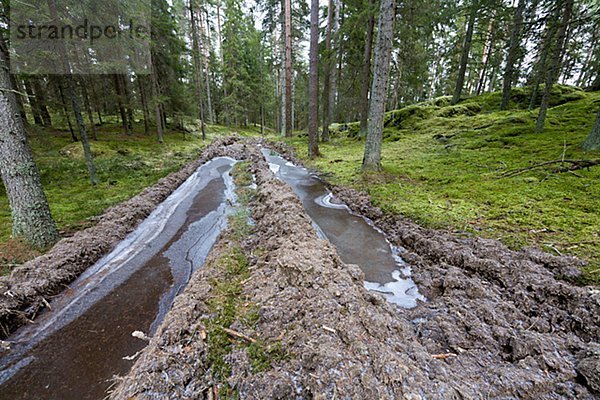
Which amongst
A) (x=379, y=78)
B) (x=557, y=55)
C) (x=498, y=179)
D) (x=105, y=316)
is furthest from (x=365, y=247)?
(x=557, y=55)

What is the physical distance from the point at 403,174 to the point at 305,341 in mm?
6432

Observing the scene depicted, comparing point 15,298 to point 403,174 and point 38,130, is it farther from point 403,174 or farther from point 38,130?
point 403,174

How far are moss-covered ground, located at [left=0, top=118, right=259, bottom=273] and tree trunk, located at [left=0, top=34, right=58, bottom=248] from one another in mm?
278

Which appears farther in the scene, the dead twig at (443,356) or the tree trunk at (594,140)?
the tree trunk at (594,140)

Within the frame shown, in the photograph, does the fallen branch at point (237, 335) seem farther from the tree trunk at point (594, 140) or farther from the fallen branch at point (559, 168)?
the tree trunk at point (594, 140)

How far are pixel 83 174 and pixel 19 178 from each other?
21.7ft

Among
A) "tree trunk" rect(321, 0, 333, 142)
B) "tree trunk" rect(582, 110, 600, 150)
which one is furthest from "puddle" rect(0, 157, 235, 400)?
"tree trunk" rect(321, 0, 333, 142)

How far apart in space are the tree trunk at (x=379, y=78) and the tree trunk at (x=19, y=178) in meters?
7.23

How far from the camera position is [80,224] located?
4.88m

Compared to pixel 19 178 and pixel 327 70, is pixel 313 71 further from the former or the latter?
pixel 19 178

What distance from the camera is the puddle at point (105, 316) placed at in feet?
6.70

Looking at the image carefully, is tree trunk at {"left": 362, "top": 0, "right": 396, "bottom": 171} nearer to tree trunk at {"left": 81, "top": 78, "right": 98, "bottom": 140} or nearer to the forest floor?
the forest floor

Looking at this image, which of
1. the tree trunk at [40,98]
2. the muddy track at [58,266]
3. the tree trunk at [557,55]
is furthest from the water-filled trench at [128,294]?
the tree trunk at [557,55]

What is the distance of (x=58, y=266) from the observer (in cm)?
334
